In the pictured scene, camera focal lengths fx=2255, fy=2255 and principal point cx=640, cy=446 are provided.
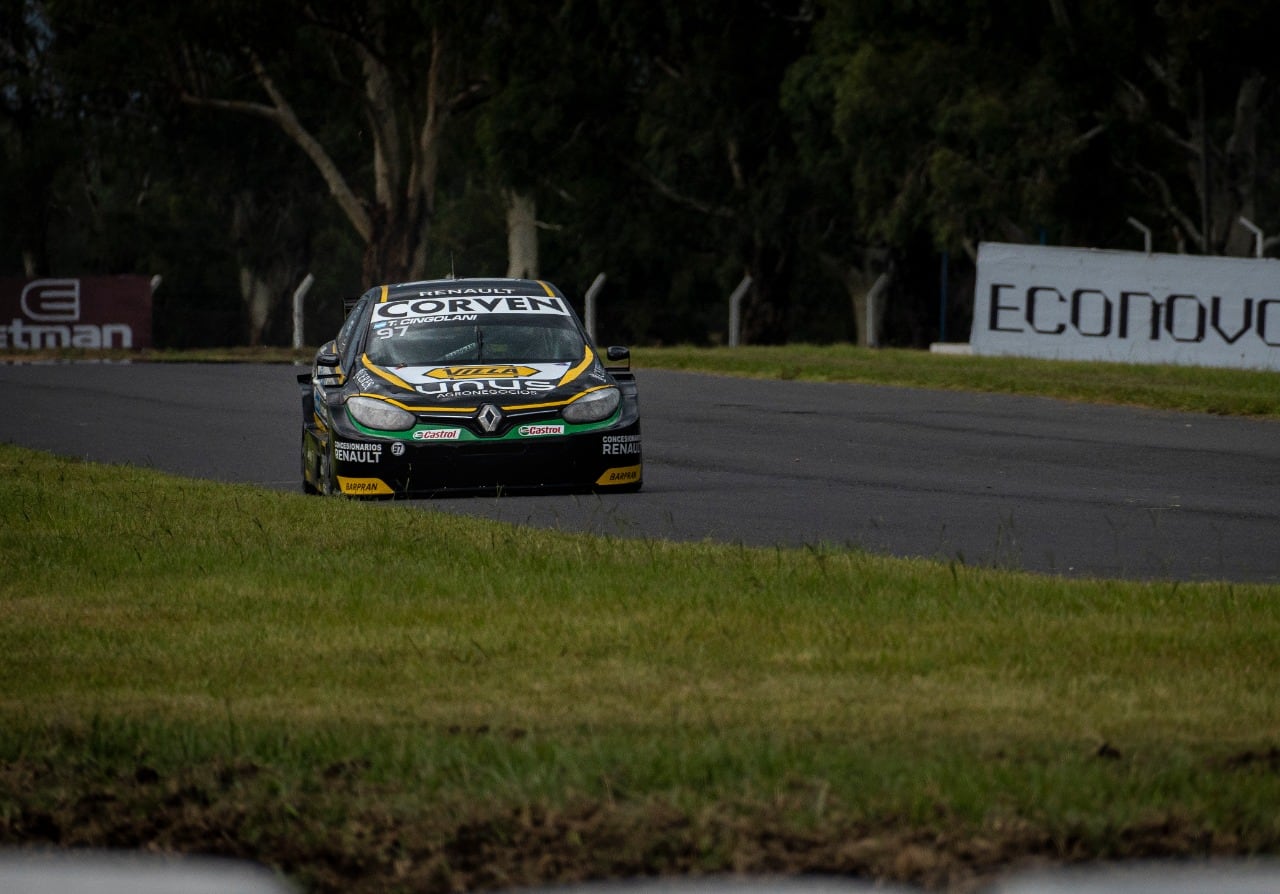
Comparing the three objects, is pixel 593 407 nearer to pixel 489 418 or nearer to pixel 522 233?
pixel 489 418

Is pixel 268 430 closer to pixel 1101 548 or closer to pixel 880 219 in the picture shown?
pixel 1101 548

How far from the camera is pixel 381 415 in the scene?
1449cm

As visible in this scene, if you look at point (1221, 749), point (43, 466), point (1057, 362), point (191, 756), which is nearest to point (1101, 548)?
point (1221, 749)

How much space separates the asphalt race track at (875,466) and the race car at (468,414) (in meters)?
0.25

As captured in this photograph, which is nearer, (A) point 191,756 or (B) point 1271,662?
(A) point 191,756

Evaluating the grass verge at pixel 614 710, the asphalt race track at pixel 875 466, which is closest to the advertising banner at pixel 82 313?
the asphalt race track at pixel 875 466

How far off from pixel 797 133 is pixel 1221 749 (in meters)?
44.4

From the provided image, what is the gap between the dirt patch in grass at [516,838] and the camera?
5.39 metres

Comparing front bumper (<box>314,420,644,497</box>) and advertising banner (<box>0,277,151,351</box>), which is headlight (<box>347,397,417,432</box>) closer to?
front bumper (<box>314,420,644,497</box>)

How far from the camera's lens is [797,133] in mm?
50188

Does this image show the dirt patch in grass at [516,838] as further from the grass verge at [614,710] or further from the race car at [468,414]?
the race car at [468,414]

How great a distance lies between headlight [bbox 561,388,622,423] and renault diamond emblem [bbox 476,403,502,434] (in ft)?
1.42

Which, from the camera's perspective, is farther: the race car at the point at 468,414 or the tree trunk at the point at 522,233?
the tree trunk at the point at 522,233

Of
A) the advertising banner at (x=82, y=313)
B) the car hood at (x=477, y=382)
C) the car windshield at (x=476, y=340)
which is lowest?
the advertising banner at (x=82, y=313)
